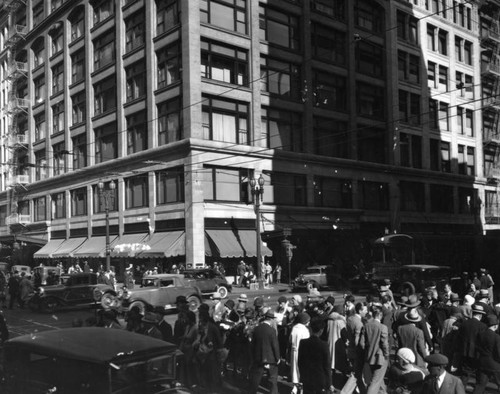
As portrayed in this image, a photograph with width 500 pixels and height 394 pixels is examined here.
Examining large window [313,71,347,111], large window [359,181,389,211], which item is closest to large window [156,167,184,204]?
large window [313,71,347,111]

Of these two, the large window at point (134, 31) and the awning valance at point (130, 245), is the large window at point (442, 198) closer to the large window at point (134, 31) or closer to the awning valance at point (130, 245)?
the awning valance at point (130, 245)

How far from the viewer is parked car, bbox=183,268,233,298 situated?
27.9 m

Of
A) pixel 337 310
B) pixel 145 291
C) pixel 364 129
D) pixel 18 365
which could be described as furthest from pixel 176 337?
pixel 364 129

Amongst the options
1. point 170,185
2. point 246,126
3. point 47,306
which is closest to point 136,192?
point 170,185

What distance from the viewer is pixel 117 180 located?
4400cm

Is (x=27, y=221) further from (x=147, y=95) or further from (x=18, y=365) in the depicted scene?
(x=18, y=365)

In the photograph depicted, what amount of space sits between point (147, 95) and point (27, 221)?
27.0 m

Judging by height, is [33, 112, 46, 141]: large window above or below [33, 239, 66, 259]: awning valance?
above

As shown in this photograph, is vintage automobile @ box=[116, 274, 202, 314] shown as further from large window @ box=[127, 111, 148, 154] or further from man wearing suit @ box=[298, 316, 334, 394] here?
large window @ box=[127, 111, 148, 154]

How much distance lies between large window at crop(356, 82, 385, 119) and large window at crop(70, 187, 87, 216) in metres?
26.6

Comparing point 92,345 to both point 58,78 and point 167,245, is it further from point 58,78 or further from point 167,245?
point 58,78

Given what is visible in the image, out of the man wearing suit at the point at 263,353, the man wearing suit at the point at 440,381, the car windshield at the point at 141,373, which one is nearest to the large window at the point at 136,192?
the man wearing suit at the point at 263,353

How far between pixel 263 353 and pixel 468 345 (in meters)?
3.53

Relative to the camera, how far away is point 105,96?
4700 centimetres
